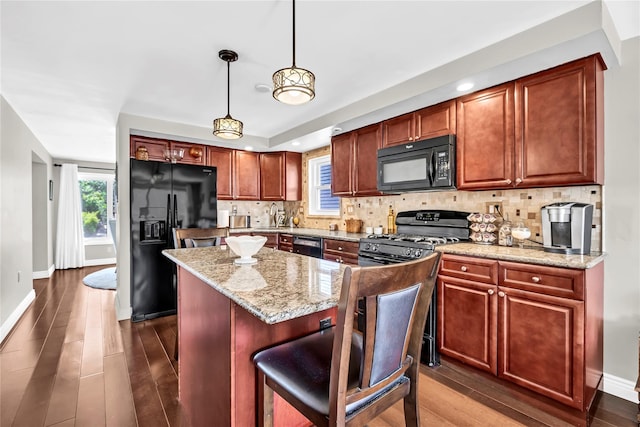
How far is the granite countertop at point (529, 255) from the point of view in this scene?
181 cm

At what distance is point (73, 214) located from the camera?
6.34m

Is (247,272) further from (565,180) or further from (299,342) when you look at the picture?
(565,180)

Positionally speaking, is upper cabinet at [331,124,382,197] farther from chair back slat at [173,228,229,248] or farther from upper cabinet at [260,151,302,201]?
chair back slat at [173,228,229,248]

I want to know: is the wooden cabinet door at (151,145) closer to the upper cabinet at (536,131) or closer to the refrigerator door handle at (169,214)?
the refrigerator door handle at (169,214)

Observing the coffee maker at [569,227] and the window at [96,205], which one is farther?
the window at [96,205]

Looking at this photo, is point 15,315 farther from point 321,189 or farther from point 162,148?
point 321,189

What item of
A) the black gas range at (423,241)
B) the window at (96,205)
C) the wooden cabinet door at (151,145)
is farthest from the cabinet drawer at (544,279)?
the window at (96,205)

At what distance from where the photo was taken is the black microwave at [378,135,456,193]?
2.69 metres

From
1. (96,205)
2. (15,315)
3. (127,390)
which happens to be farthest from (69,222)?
(127,390)

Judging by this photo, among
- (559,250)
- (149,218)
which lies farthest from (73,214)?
(559,250)

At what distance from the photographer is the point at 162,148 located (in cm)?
411

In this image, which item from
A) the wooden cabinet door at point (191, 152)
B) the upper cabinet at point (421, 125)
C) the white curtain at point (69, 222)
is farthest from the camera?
the white curtain at point (69, 222)

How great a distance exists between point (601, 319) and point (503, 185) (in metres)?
1.08

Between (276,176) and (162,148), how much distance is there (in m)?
1.66
